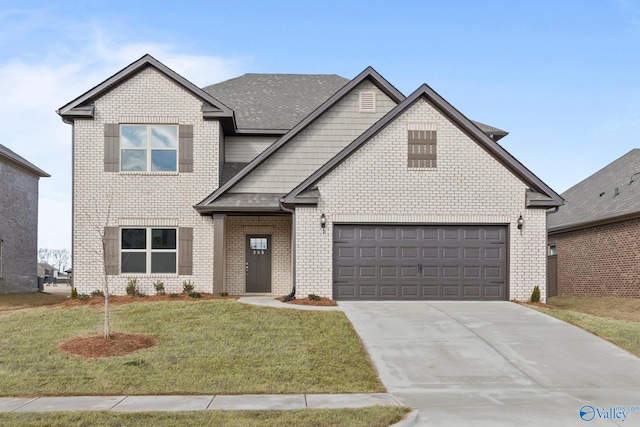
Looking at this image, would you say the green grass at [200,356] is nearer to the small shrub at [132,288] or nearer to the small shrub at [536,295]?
the small shrub at [132,288]

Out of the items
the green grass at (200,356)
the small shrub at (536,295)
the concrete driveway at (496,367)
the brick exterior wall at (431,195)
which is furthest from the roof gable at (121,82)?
the small shrub at (536,295)

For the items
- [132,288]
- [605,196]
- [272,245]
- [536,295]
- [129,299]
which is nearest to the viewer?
[536,295]

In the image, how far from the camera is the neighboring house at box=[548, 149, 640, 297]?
2219 centimetres

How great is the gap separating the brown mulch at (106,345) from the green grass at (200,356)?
247 millimetres

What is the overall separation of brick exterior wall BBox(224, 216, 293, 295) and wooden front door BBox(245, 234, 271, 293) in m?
0.16

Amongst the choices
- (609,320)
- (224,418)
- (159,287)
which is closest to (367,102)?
(159,287)

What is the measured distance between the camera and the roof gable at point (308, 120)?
19781 mm

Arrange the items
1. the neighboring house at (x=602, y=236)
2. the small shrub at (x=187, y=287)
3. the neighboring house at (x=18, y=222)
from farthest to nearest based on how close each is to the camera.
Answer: the neighboring house at (x=18, y=222) < the neighboring house at (x=602, y=236) < the small shrub at (x=187, y=287)

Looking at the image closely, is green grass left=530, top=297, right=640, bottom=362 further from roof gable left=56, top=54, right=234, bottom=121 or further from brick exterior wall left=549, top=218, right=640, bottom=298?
roof gable left=56, top=54, right=234, bottom=121

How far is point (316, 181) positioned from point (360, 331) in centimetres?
586

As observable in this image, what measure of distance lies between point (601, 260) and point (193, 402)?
2010cm

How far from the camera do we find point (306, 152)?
20516 millimetres

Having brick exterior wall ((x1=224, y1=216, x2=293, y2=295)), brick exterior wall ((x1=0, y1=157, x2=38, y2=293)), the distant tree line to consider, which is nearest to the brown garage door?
brick exterior wall ((x1=224, y1=216, x2=293, y2=295))

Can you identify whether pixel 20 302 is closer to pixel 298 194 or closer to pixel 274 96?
pixel 298 194
